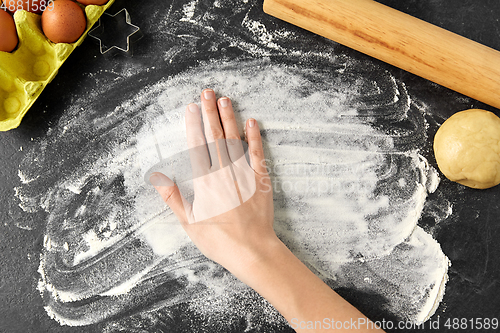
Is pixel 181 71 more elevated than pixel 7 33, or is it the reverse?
pixel 7 33

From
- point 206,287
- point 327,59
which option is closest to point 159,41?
point 327,59

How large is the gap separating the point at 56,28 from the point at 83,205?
Answer: 0.54m

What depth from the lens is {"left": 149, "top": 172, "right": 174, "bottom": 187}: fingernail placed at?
924 millimetres

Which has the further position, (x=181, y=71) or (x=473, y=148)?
(x=181, y=71)

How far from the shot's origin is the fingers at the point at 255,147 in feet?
3.04

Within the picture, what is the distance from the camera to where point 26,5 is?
2.85ft

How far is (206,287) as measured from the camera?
946 millimetres

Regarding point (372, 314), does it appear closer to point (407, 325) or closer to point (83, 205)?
point (407, 325)

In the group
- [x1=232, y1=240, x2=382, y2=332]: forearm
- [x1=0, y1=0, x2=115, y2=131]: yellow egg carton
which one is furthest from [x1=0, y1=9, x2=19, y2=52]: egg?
[x1=232, y1=240, x2=382, y2=332]: forearm

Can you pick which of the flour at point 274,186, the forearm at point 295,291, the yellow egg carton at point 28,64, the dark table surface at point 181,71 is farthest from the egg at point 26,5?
the forearm at point 295,291

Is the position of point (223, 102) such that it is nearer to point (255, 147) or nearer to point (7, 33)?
point (255, 147)

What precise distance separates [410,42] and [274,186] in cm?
58

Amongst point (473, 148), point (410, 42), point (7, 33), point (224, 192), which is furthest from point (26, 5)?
point (473, 148)

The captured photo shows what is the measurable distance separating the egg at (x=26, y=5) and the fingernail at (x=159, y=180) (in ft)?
1.97
